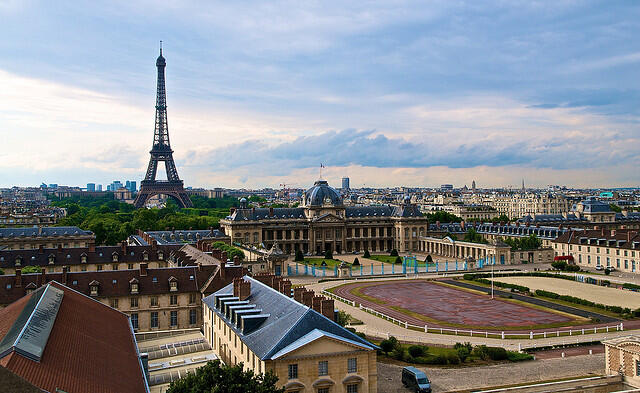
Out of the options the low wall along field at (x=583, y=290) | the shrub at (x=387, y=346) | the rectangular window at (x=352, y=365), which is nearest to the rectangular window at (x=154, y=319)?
the shrub at (x=387, y=346)

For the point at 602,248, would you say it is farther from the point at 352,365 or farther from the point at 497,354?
the point at 352,365

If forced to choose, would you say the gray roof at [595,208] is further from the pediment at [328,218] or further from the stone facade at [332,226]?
the pediment at [328,218]

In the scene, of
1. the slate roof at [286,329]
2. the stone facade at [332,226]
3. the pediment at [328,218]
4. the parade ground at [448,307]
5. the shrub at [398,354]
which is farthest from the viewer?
the pediment at [328,218]

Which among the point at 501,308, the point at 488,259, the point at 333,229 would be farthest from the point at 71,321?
the point at 333,229

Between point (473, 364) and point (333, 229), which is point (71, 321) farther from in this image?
point (333, 229)

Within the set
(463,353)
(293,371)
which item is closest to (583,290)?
(463,353)

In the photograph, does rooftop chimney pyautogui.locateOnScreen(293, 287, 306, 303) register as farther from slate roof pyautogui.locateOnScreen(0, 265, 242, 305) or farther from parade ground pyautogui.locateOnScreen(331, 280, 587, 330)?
parade ground pyautogui.locateOnScreen(331, 280, 587, 330)
